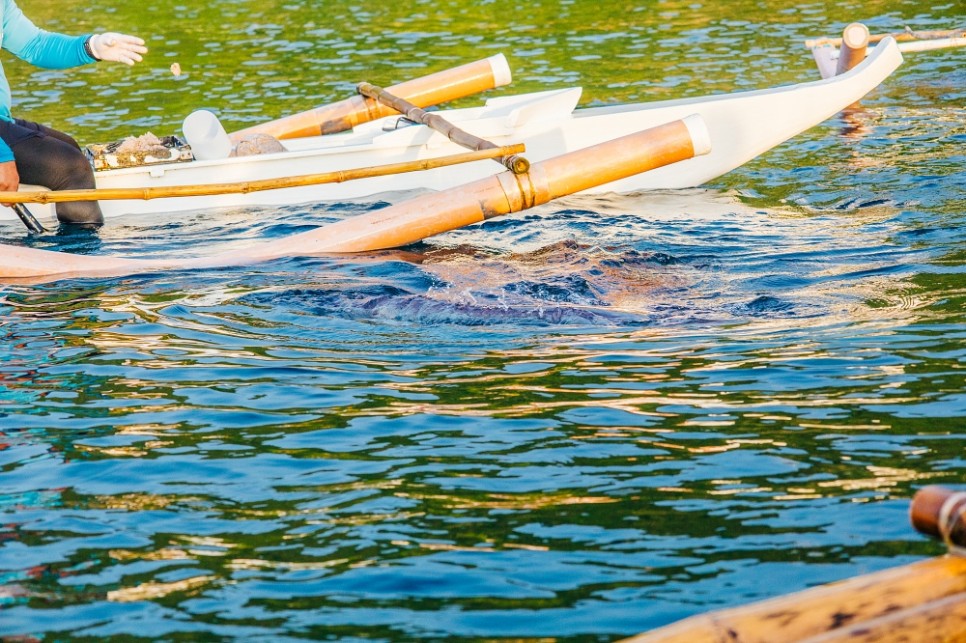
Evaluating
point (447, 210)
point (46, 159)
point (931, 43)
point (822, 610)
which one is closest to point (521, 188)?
point (447, 210)

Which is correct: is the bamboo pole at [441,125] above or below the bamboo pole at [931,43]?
→ above

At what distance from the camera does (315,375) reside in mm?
5320

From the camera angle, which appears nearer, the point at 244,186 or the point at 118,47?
the point at 244,186

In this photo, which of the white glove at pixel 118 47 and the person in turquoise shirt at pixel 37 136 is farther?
the person in turquoise shirt at pixel 37 136

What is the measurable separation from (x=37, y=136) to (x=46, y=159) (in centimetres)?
19

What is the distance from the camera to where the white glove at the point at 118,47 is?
7.38m

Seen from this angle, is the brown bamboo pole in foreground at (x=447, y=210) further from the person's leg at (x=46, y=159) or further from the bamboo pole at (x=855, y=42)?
the bamboo pole at (x=855, y=42)

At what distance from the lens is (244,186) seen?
23.7 feet

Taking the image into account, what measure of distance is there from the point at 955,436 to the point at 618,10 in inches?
517

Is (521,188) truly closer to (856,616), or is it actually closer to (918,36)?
(856,616)

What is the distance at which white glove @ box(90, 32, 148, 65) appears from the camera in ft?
24.2

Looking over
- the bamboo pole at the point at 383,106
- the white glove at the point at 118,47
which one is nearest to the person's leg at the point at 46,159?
the white glove at the point at 118,47

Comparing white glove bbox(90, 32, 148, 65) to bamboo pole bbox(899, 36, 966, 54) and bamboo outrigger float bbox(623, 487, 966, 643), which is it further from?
bamboo pole bbox(899, 36, 966, 54)

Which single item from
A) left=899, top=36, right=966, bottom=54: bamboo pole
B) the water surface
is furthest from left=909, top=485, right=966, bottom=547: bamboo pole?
left=899, top=36, right=966, bottom=54: bamboo pole
